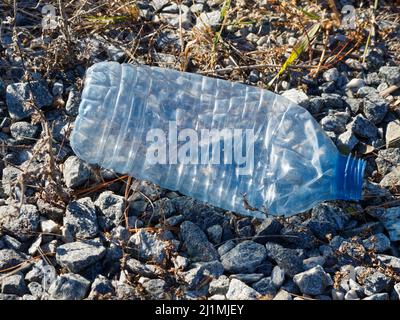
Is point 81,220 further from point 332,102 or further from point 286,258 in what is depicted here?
point 332,102

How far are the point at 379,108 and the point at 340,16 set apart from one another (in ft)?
1.97

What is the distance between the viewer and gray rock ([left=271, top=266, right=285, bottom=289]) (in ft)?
8.49

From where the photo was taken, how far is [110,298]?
2.47 meters

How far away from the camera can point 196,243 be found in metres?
2.68

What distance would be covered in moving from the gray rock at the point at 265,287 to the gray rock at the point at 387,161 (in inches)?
29.3

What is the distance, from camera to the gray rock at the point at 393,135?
3055 millimetres

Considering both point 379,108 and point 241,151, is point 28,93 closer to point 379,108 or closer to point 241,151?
point 241,151

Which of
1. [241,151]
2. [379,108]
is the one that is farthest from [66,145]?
[379,108]

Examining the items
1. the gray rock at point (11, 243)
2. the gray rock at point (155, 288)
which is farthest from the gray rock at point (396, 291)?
the gray rock at point (11, 243)

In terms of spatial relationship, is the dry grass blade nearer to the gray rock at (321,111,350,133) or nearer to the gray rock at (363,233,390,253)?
the gray rock at (321,111,350,133)

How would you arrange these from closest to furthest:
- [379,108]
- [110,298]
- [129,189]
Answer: [110,298]
[129,189]
[379,108]

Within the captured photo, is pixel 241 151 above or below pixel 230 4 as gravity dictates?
below

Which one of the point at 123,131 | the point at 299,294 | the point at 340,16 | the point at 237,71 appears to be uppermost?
the point at 340,16

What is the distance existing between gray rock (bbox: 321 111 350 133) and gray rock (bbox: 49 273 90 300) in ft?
3.96
